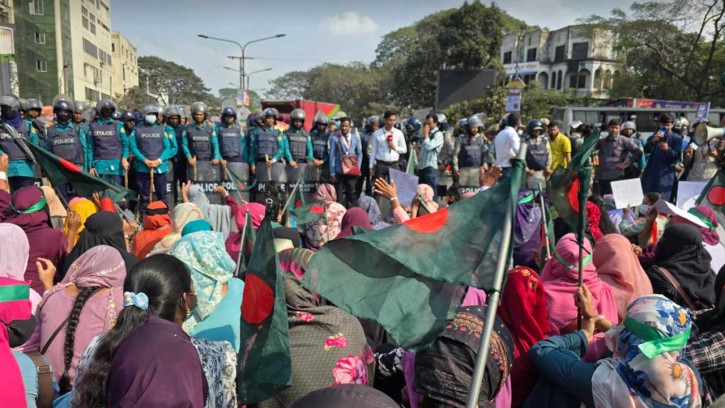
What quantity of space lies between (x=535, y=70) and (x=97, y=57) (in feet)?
153

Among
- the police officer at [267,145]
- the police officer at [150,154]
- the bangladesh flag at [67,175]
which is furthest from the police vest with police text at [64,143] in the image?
the bangladesh flag at [67,175]

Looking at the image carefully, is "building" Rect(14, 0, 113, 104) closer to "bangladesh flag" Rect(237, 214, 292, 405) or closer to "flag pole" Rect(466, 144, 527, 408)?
"bangladesh flag" Rect(237, 214, 292, 405)

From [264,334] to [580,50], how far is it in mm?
65561

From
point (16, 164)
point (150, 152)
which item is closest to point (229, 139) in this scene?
point (150, 152)

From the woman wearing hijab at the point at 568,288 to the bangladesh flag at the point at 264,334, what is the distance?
153cm

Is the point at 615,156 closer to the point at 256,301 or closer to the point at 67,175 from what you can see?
the point at 67,175

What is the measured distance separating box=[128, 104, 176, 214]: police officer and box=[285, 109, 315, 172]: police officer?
203cm

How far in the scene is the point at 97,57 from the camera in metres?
61.4

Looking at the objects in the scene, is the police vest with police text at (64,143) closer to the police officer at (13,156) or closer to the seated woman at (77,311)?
the police officer at (13,156)

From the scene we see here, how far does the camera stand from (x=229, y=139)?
10445mm

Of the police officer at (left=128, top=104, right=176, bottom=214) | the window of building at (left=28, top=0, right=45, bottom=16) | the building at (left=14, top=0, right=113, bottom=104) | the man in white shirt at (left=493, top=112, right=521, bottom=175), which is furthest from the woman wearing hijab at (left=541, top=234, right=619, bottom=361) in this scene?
the window of building at (left=28, top=0, right=45, bottom=16)

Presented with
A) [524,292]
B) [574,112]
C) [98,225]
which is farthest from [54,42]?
[524,292]

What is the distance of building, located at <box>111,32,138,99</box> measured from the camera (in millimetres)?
72700

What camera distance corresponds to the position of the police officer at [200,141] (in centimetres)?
1027
